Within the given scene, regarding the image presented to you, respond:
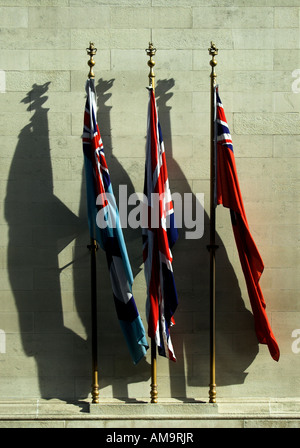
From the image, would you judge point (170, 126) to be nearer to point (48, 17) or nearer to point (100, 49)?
point (100, 49)

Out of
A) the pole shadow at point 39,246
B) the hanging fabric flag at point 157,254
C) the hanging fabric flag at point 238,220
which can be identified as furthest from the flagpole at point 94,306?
the hanging fabric flag at point 238,220

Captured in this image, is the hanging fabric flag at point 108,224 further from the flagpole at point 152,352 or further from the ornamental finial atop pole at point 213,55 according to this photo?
the ornamental finial atop pole at point 213,55

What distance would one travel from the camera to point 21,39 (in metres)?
15.0

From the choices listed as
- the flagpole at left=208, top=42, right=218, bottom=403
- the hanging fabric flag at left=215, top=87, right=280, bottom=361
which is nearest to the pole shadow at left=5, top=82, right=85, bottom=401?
the flagpole at left=208, top=42, right=218, bottom=403

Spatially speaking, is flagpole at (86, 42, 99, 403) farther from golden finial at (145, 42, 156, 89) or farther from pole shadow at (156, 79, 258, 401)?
pole shadow at (156, 79, 258, 401)

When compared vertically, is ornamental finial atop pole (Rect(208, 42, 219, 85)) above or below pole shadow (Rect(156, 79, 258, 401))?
above

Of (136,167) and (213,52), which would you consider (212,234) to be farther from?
(213,52)

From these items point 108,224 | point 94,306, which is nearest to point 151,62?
point 108,224

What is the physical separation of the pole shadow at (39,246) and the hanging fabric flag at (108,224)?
1027 millimetres

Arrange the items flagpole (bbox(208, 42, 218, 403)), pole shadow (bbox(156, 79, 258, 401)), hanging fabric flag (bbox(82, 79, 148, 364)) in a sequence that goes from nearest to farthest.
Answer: hanging fabric flag (bbox(82, 79, 148, 364)) → flagpole (bbox(208, 42, 218, 403)) → pole shadow (bbox(156, 79, 258, 401))

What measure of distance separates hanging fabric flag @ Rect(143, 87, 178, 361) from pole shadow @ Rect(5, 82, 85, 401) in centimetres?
195

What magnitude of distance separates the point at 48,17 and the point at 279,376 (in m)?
9.74

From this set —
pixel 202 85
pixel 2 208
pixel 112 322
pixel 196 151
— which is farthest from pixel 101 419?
pixel 202 85

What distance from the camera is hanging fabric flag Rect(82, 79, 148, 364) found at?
14.2m
